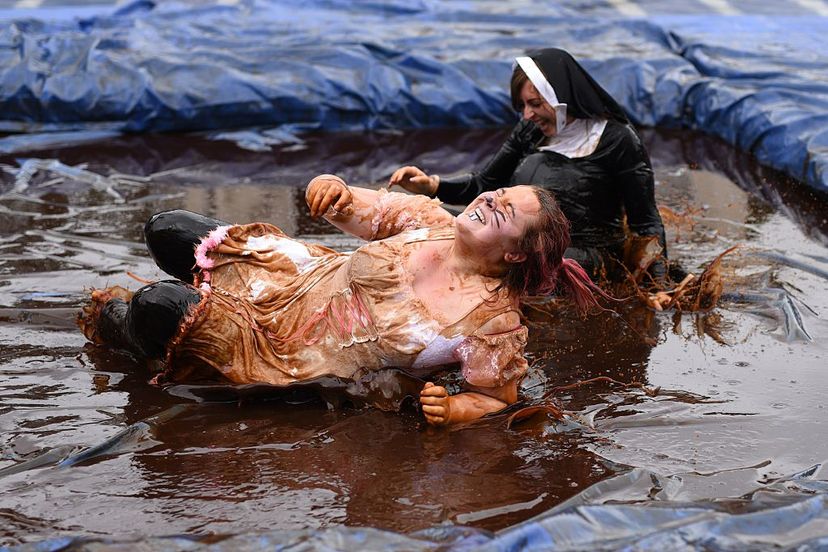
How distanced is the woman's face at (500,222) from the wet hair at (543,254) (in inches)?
1.0

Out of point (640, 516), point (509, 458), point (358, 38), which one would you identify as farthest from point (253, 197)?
point (640, 516)

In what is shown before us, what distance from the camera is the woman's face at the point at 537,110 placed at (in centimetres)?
490

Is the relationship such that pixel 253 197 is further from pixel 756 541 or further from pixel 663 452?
pixel 756 541

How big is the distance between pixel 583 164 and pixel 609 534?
94.5 inches

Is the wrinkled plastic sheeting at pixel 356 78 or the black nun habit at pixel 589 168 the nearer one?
the black nun habit at pixel 589 168

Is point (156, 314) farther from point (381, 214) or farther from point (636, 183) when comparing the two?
point (636, 183)

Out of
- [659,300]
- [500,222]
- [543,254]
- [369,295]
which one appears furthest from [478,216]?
[659,300]

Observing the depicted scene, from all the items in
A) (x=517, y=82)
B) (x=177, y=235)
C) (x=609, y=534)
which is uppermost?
(x=517, y=82)

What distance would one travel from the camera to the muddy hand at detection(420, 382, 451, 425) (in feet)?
11.8

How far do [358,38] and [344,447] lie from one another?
5.21 m

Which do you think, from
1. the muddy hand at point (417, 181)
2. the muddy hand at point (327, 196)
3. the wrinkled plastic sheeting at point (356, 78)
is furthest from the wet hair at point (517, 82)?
the wrinkled plastic sheeting at point (356, 78)

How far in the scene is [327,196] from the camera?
3898 mm

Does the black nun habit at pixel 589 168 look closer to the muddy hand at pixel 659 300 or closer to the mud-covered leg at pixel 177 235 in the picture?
the muddy hand at pixel 659 300

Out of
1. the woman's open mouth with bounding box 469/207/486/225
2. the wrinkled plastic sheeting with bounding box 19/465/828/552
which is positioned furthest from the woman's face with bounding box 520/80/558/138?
the wrinkled plastic sheeting with bounding box 19/465/828/552
